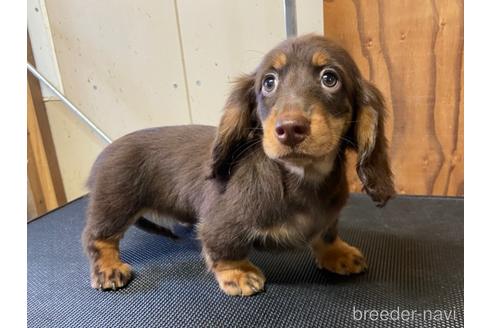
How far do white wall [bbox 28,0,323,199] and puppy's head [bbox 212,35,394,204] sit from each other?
1063 mm

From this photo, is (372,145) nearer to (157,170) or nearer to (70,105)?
(157,170)

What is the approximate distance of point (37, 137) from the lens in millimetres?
2639

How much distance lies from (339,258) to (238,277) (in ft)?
1.14

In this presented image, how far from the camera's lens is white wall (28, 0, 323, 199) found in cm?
218

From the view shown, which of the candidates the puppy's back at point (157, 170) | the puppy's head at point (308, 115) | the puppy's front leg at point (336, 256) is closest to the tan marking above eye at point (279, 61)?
the puppy's head at point (308, 115)

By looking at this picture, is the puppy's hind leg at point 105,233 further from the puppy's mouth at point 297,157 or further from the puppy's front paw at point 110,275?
the puppy's mouth at point 297,157

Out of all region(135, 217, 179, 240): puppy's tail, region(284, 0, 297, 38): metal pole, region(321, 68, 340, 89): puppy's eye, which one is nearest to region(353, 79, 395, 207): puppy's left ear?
region(321, 68, 340, 89): puppy's eye

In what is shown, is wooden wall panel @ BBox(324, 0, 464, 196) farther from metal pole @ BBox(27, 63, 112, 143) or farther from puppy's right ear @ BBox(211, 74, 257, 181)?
metal pole @ BBox(27, 63, 112, 143)

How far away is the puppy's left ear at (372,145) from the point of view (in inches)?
43.8

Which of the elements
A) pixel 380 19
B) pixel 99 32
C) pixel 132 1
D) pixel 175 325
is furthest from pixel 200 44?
pixel 175 325

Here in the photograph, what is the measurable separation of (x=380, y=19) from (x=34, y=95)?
2163 millimetres

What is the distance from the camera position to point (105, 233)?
1364mm

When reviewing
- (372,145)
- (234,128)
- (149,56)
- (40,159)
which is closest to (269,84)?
(234,128)

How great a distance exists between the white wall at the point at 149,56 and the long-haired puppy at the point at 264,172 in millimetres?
1012
